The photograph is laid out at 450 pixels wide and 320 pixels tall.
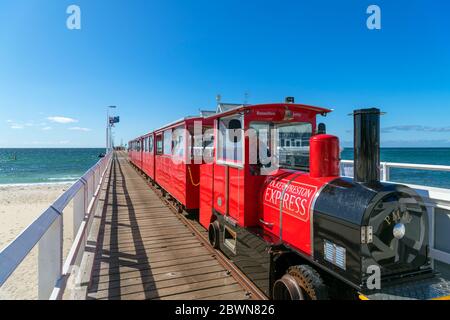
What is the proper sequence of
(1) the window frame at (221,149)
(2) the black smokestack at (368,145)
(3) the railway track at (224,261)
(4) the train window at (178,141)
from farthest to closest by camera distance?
(4) the train window at (178,141) < (1) the window frame at (221,149) < (3) the railway track at (224,261) < (2) the black smokestack at (368,145)

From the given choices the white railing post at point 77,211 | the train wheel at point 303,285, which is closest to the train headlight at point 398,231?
the train wheel at point 303,285

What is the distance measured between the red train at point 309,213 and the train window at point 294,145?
0.02 meters

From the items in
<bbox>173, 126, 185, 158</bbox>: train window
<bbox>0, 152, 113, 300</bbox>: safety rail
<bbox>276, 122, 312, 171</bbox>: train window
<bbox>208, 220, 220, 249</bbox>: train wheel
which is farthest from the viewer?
<bbox>173, 126, 185, 158</bbox>: train window

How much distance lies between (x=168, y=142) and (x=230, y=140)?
5.94 meters

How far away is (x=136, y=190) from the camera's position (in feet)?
42.5

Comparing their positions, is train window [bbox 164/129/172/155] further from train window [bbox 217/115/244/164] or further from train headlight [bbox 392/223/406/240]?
train headlight [bbox 392/223/406/240]

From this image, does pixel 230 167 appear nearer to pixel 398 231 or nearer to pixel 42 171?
pixel 398 231

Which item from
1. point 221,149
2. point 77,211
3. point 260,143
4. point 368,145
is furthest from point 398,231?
point 77,211

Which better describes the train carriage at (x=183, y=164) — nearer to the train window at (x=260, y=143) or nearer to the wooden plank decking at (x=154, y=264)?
the wooden plank decking at (x=154, y=264)

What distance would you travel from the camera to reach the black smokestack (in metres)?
2.74

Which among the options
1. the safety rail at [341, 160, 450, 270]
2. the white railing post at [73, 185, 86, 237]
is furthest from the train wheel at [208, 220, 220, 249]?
the safety rail at [341, 160, 450, 270]

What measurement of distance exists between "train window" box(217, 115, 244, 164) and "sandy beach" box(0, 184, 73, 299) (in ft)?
17.0

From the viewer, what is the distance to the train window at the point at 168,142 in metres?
9.81

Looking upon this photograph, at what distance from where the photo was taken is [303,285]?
2889mm
